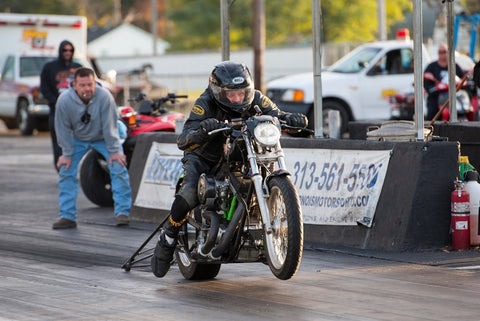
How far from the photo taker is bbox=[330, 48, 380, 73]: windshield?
73.2 ft

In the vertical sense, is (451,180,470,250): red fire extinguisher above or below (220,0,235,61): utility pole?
below

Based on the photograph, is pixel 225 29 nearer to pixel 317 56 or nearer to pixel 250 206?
pixel 317 56

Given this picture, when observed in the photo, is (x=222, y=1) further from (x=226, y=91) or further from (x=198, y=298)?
(x=198, y=298)

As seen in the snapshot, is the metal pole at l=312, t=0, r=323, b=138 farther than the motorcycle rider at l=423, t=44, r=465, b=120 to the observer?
No

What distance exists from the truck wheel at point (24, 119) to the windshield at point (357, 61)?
33.3 ft

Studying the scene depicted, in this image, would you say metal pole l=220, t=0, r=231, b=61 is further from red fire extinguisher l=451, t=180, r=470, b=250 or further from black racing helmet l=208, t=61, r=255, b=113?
black racing helmet l=208, t=61, r=255, b=113

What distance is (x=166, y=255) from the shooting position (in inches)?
329

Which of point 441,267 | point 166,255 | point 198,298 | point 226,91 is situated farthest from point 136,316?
point 441,267

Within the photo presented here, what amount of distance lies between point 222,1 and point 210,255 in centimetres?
493

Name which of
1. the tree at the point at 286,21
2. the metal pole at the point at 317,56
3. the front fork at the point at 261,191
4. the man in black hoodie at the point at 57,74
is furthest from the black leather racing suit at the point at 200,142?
the tree at the point at 286,21

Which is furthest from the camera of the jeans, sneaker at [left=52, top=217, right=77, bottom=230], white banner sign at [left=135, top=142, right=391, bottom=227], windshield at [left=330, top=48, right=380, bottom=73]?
windshield at [left=330, top=48, right=380, bottom=73]

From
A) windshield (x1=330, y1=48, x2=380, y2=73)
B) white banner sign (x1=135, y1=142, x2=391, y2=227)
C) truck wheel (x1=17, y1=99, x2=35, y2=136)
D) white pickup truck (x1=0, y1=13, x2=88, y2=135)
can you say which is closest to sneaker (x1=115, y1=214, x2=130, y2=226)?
white banner sign (x1=135, y1=142, x2=391, y2=227)

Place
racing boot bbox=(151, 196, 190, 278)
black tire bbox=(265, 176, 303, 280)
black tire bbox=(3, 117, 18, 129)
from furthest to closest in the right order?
black tire bbox=(3, 117, 18, 129) < racing boot bbox=(151, 196, 190, 278) < black tire bbox=(265, 176, 303, 280)

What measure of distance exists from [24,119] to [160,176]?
1766 cm
